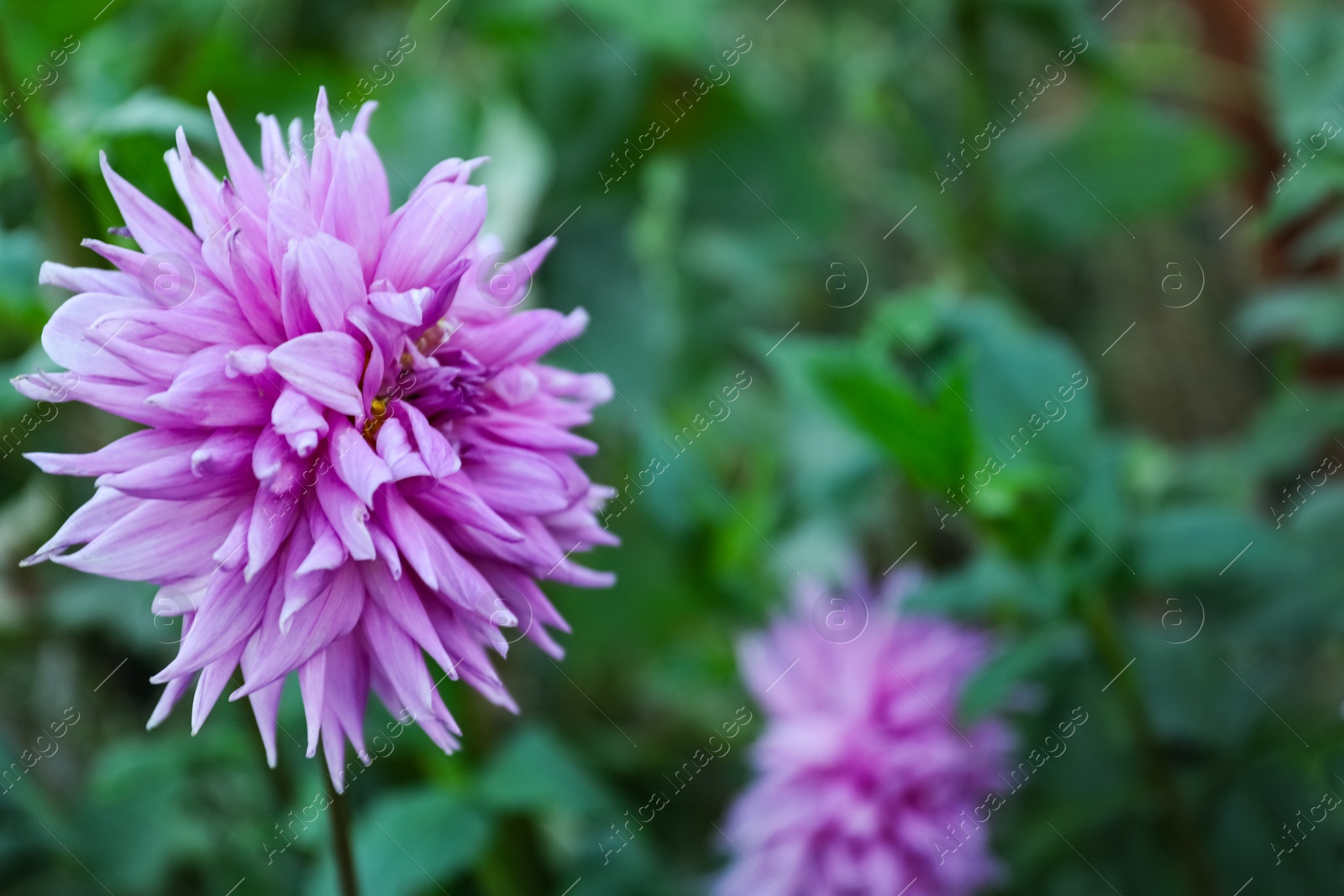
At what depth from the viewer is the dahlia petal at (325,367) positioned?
1.34 ft

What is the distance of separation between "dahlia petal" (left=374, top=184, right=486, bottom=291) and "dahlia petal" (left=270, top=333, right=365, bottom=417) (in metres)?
0.04

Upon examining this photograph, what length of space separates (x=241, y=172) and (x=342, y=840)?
0.96 ft

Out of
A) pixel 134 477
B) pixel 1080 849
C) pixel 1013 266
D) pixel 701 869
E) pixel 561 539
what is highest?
pixel 134 477

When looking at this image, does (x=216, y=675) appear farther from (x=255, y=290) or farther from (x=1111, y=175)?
(x=1111, y=175)

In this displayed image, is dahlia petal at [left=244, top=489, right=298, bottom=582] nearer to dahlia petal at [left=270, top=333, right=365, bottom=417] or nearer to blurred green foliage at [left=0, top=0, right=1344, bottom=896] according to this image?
dahlia petal at [left=270, top=333, right=365, bottom=417]

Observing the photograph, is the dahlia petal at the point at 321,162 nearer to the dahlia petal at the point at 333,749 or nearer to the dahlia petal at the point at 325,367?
the dahlia petal at the point at 325,367

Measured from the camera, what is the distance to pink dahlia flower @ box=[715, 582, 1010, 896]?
2.46ft

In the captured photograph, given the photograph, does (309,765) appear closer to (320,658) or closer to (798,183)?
(320,658)

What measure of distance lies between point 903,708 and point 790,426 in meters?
0.40

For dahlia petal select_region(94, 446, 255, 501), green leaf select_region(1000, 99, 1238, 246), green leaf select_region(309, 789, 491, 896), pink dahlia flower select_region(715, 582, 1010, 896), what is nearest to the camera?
dahlia petal select_region(94, 446, 255, 501)

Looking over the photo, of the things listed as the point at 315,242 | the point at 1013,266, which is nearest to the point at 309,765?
the point at 315,242

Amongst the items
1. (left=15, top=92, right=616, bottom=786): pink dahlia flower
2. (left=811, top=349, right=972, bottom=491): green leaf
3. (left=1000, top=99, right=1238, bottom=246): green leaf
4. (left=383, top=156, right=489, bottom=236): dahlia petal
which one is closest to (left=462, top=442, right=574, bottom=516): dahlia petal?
(left=15, top=92, right=616, bottom=786): pink dahlia flower

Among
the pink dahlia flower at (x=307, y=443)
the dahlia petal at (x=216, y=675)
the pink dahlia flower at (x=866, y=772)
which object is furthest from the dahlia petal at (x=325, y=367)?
the pink dahlia flower at (x=866, y=772)

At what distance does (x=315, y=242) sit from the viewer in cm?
41
